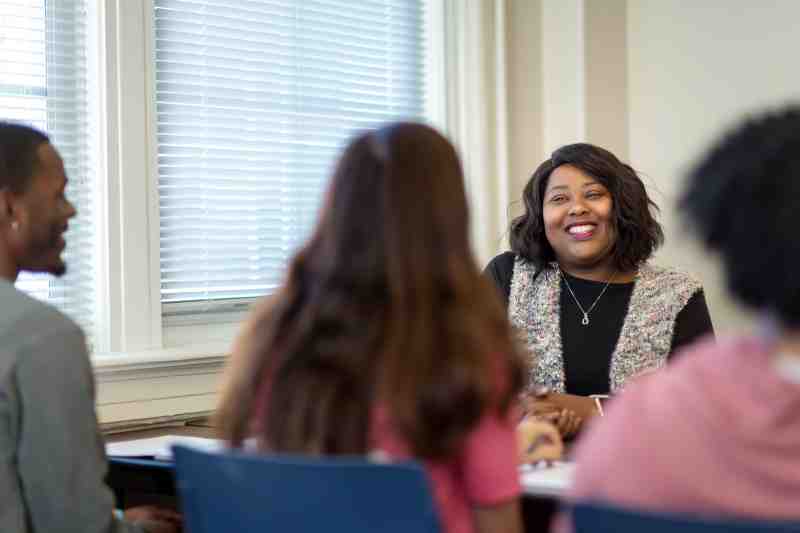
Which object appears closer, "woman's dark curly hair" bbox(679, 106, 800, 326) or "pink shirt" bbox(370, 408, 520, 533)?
"woman's dark curly hair" bbox(679, 106, 800, 326)

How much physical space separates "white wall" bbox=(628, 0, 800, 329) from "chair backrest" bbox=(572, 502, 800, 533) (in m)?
2.53

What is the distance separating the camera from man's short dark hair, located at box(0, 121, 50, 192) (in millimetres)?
1782

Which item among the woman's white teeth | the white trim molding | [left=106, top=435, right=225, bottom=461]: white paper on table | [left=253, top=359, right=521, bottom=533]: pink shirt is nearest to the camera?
[left=253, top=359, right=521, bottom=533]: pink shirt

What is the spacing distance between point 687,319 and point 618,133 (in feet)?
3.77

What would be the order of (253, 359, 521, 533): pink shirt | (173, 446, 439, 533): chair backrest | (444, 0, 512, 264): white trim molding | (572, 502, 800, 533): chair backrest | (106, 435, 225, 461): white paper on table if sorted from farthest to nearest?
(444, 0, 512, 264): white trim molding, (106, 435, 225, 461): white paper on table, (253, 359, 521, 533): pink shirt, (173, 446, 439, 533): chair backrest, (572, 502, 800, 533): chair backrest

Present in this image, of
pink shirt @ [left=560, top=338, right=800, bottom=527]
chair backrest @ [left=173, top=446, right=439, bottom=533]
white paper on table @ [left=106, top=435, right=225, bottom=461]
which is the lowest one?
white paper on table @ [left=106, top=435, right=225, bottom=461]

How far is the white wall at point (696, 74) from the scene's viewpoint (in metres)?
3.42

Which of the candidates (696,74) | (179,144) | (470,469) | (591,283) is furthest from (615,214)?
(470,469)

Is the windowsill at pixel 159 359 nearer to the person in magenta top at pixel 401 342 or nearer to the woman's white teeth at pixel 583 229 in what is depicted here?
the woman's white teeth at pixel 583 229

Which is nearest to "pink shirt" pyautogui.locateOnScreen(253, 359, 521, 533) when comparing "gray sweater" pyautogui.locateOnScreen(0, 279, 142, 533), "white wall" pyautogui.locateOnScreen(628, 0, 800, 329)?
"gray sweater" pyautogui.locateOnScreen(0, 279, 142, 533)

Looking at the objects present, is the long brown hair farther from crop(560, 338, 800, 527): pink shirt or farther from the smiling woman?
the smiling woman

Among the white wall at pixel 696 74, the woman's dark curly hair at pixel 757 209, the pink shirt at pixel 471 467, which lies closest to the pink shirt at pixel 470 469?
the pink shirt at pixel 471 467

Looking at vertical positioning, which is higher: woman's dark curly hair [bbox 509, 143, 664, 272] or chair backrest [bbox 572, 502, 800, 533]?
woman's dark curly hair [bbox 509, 143, 664, 272]

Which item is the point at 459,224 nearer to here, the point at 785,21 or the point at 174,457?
the point at 174,457
